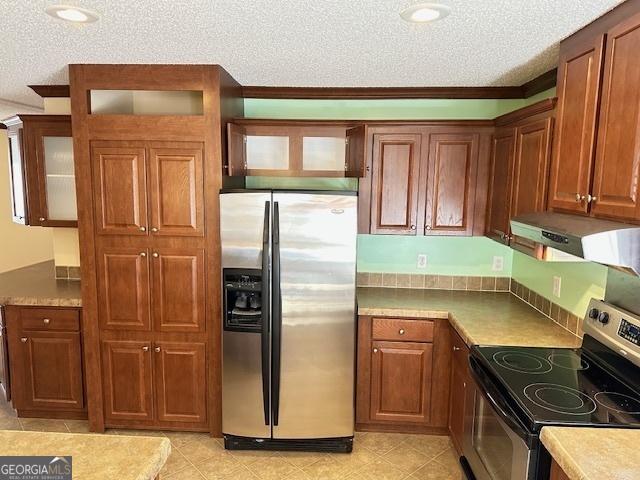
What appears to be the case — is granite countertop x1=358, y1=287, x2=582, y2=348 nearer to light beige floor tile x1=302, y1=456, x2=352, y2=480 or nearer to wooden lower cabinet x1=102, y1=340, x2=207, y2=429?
light beige floor tile x1=302, y1=456, x2=352, y2=480

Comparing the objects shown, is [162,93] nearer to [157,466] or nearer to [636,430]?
[157,466]

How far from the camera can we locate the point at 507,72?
104 inches

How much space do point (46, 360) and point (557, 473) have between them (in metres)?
3.06

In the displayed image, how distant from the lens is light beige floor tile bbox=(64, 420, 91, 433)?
299 centimetres

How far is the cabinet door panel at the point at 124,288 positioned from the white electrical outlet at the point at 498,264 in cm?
249

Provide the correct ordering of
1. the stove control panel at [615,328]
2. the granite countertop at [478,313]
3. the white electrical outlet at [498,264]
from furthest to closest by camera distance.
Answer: the white electrical outlet at [498,264] → the granite countertop at [478,313] → the stove control panel at [615,328]

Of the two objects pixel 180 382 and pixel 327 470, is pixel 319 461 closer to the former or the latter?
pixel 327 470

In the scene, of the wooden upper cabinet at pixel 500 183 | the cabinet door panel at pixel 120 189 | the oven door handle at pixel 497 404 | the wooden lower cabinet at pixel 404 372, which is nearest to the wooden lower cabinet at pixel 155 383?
the cabinet door panel at pixel 120 189

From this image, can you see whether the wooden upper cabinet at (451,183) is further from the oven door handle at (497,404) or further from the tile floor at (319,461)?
the tile floor at (319,461)

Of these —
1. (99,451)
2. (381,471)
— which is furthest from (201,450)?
(99,451)

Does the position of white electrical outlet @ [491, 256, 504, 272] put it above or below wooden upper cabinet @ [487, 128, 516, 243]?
below

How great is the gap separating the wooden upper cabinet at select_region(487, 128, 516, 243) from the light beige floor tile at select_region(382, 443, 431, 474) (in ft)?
4.75

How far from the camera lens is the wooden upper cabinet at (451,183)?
2959mm

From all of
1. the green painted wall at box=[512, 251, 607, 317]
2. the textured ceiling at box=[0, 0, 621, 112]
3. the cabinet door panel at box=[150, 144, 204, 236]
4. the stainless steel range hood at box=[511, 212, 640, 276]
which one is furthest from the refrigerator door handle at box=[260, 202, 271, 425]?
the green painted wall at box=[512, 251, 607, 317]
